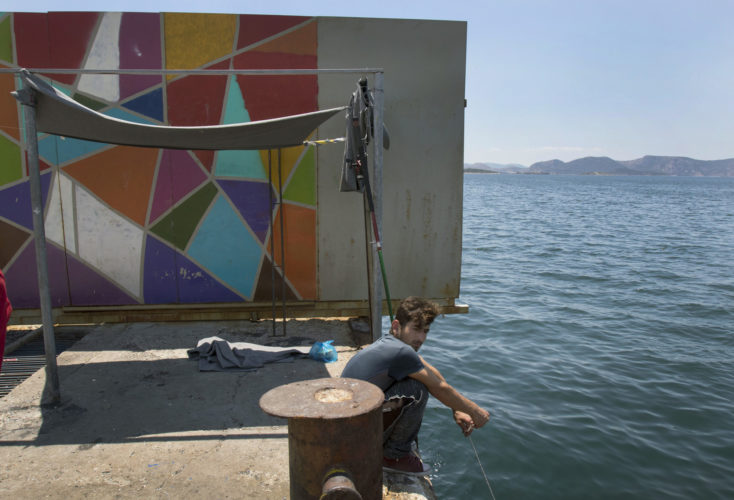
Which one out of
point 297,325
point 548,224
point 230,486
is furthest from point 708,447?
point 548,224

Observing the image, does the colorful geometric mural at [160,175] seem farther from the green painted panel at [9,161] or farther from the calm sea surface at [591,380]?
the calm sea surface at [591,380]

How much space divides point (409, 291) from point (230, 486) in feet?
13.0

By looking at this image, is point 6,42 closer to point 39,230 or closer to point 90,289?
point 90,289

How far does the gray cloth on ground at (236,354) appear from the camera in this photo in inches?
192

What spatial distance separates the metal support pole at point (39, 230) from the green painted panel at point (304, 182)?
2.83m

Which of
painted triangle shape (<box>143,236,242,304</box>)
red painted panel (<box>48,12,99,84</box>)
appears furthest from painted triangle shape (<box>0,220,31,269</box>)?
red painted panel (<box>48,12,99,84</box>)

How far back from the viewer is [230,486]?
309 centimetres

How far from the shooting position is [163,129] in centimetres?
444

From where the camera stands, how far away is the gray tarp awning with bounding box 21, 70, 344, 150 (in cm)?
414

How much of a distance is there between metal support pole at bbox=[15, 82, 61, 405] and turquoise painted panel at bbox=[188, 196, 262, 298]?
240 cm

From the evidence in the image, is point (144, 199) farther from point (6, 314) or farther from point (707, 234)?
point (707, 234)

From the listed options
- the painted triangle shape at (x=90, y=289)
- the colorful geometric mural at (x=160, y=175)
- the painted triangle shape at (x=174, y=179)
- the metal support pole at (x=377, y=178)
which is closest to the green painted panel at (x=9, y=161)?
the colorful geometric mural at (x=160, y=175)

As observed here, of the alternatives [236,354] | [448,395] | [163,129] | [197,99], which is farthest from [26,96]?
[448,395]

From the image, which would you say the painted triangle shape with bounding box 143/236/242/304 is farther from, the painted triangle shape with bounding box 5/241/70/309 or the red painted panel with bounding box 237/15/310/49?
the red painted panel with bounding box 237/15/310/49
